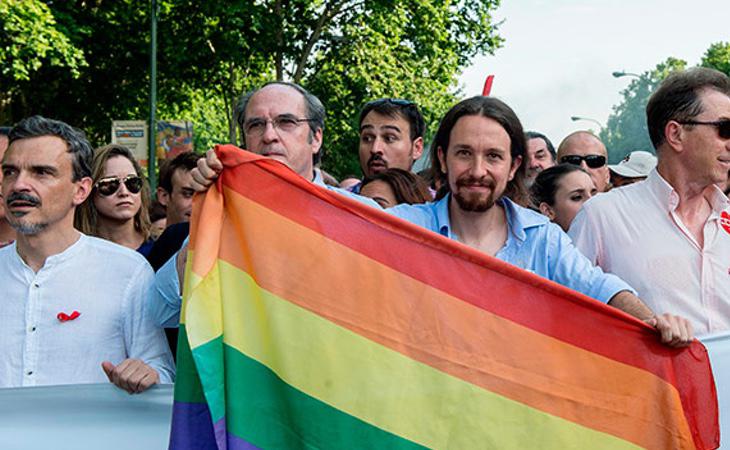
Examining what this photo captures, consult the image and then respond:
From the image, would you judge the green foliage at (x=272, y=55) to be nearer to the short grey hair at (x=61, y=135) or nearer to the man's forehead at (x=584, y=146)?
the man's forehead at (x=584, y=146)

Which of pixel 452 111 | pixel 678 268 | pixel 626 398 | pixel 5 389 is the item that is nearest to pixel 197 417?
pixel 5 389

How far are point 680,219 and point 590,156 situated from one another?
3.21 metres

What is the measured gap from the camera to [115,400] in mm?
3135

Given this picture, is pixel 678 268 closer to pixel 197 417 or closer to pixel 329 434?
pixel 329 434

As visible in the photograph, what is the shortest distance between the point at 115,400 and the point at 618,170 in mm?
4837

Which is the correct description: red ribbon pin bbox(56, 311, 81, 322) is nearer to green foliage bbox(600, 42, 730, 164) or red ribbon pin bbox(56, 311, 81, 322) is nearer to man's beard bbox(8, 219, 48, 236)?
man's beard bbox(8, 219, 48, 236)

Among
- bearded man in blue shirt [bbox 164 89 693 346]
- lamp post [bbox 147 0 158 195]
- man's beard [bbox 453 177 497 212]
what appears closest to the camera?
bearded man in blue shirt [bbox 164 89 693 346]

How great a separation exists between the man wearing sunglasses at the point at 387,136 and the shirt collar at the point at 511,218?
2.20 metres

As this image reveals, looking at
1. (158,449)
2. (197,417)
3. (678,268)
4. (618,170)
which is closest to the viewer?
(197,417)

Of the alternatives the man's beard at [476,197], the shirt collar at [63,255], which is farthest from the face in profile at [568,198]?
the shirt collar at [63,255]

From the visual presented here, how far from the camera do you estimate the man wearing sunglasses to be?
593cm

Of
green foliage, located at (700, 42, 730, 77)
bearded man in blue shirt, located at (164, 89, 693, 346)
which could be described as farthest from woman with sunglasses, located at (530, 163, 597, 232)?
green foliage, located at (700, 42, 730, 77)

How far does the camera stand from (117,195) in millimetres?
5254

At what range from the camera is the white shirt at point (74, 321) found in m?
3.41
